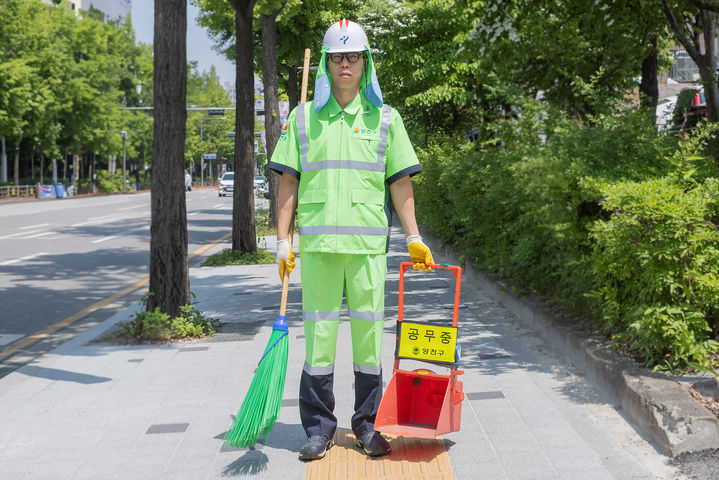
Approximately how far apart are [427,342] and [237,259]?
1050 centimetres

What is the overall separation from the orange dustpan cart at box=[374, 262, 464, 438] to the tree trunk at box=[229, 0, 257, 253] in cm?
1038

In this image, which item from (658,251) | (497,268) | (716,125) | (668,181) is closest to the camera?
(658,251)

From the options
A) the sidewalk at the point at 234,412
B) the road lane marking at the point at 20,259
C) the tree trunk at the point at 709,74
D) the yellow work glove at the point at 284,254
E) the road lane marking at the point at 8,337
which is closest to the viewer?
the sidewalk at the point at 234,412

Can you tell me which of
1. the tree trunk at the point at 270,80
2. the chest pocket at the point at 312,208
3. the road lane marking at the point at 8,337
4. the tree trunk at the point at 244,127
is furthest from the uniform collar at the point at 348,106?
the tree trunk at the point at 270,80

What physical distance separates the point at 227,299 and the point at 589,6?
19.0 feet

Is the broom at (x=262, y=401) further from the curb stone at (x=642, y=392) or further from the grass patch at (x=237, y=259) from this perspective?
the grass patch at (x=237, y=259)

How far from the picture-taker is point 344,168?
14.2 feet

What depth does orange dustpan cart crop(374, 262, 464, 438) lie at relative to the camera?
4.42 meters

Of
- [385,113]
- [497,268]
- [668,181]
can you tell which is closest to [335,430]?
[385,113]

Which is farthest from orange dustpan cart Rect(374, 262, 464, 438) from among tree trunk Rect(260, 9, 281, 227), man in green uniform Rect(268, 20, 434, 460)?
tree trunk Rect(260, 9, 281, 227)

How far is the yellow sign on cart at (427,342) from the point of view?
4520 millimetres

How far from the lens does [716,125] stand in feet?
20.2

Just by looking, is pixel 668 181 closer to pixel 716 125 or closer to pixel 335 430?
pixel 716 125

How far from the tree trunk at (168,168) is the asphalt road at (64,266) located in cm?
123
